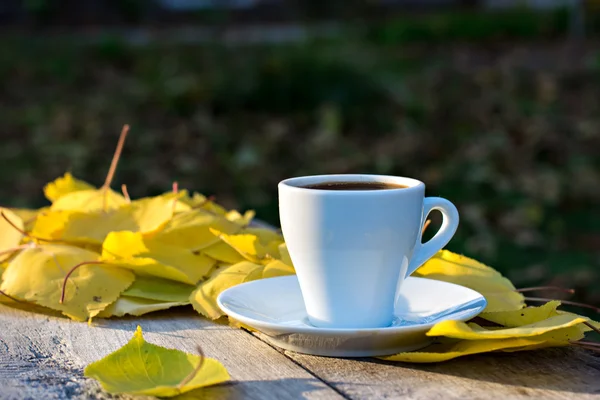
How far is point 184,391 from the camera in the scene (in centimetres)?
69

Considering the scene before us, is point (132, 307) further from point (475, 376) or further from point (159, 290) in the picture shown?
point (475, 376)

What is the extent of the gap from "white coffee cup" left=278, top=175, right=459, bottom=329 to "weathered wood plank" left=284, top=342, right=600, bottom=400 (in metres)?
0.07

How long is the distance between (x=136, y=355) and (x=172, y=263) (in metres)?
0.31

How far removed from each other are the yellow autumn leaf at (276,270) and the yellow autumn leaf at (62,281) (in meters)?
0.18

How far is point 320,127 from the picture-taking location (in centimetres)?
434

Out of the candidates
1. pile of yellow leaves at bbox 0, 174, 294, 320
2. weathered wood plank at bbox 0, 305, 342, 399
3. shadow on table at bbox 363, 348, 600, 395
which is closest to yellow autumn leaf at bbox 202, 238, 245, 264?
pile of yellow leaves at bbox 0, 174, 294, 320

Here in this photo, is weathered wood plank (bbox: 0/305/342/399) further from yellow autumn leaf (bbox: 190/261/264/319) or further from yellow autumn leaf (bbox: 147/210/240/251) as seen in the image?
yellow autumn leaf (bbox: 147/210/240/251)

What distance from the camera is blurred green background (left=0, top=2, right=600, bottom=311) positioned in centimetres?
350

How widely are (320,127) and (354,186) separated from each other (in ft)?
11.5

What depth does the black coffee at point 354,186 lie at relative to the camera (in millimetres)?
857

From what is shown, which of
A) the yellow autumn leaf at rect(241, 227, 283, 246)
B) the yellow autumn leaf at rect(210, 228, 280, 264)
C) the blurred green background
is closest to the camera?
the yellow autumn leaf at rect(210, 228, 280, 264)

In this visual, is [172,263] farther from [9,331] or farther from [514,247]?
[514,247]

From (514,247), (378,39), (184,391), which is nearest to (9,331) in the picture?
(184,391)

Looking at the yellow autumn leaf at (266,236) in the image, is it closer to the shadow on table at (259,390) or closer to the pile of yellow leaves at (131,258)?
the pile of yellow leaves at (131,258)
